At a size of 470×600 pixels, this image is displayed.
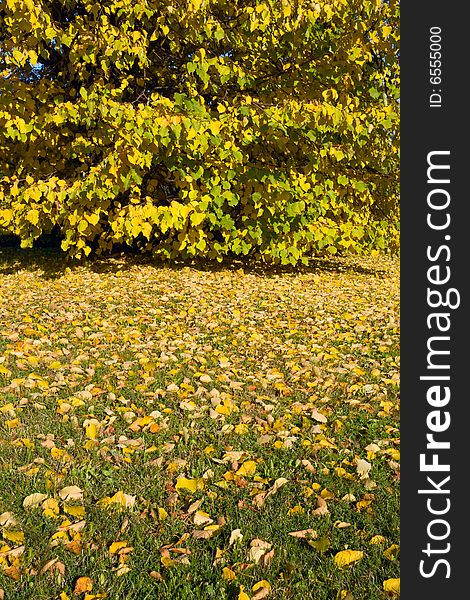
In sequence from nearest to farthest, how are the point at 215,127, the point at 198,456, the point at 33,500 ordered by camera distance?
the point at 33,500, the point at 198,456, the point at 215,127

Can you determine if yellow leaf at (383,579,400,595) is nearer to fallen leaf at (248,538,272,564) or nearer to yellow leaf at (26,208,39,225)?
fallen leaf at (248,538,272,564)

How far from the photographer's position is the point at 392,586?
6.76 ft

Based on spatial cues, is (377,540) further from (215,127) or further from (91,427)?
(215,127)

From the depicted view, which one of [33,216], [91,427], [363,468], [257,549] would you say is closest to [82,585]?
[257,549]

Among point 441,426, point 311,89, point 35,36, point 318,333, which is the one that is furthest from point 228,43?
point 441,426

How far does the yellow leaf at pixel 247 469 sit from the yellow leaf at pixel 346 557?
74cm

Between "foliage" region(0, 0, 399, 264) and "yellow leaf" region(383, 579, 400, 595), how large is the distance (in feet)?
19.6

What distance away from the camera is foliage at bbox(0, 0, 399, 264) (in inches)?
288

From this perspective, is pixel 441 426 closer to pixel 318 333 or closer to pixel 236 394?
pixel 236 394

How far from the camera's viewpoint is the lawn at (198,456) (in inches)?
85.3

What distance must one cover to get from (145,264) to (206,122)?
323cm

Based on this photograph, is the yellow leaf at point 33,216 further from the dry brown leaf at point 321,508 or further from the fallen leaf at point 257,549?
the fallen leaf at point 257,549

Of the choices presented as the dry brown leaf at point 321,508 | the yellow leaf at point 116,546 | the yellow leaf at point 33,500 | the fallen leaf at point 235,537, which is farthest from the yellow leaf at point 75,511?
the dry brown leaf at point 321,508

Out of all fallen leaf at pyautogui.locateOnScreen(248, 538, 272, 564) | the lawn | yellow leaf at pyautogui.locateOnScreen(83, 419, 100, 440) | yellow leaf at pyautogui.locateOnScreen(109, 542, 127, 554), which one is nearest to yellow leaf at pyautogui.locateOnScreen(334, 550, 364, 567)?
the lawn
